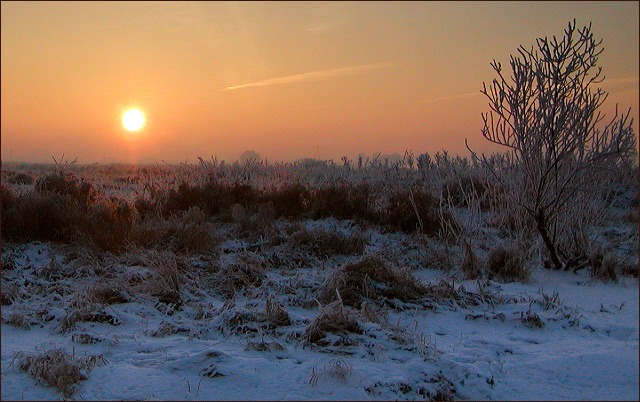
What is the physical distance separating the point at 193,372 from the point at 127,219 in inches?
177

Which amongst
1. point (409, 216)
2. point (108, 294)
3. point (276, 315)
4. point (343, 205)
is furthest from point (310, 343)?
point (343, 205)

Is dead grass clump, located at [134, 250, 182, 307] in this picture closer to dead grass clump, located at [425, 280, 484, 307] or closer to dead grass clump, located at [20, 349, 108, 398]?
dead grass clump, located at [20, 349, 108, 398]

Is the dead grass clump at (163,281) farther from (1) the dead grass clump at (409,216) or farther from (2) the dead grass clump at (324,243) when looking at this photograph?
(1) the dead grass clump at (409,216)

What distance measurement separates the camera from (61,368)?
3.70m

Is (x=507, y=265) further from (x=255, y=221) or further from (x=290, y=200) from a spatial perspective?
(x=290, y=200)

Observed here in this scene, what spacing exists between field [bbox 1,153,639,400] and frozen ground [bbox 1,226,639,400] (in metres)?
0.02

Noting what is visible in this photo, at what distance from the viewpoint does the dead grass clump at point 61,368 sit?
3.63m

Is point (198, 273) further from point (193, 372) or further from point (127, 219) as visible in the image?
point (193, 372)

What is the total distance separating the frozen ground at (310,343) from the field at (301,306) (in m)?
0.02

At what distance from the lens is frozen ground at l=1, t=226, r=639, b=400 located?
371cm

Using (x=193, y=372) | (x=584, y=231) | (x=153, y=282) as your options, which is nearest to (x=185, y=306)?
(x=153, y=282)

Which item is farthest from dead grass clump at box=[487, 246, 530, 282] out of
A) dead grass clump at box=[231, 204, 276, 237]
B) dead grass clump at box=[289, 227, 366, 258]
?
dead grass clump at box=[231, 204, 276, 237]

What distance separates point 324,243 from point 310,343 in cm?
345

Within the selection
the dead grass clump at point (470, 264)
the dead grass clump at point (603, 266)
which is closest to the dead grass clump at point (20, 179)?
the dead grass clump at point (470, 264)
